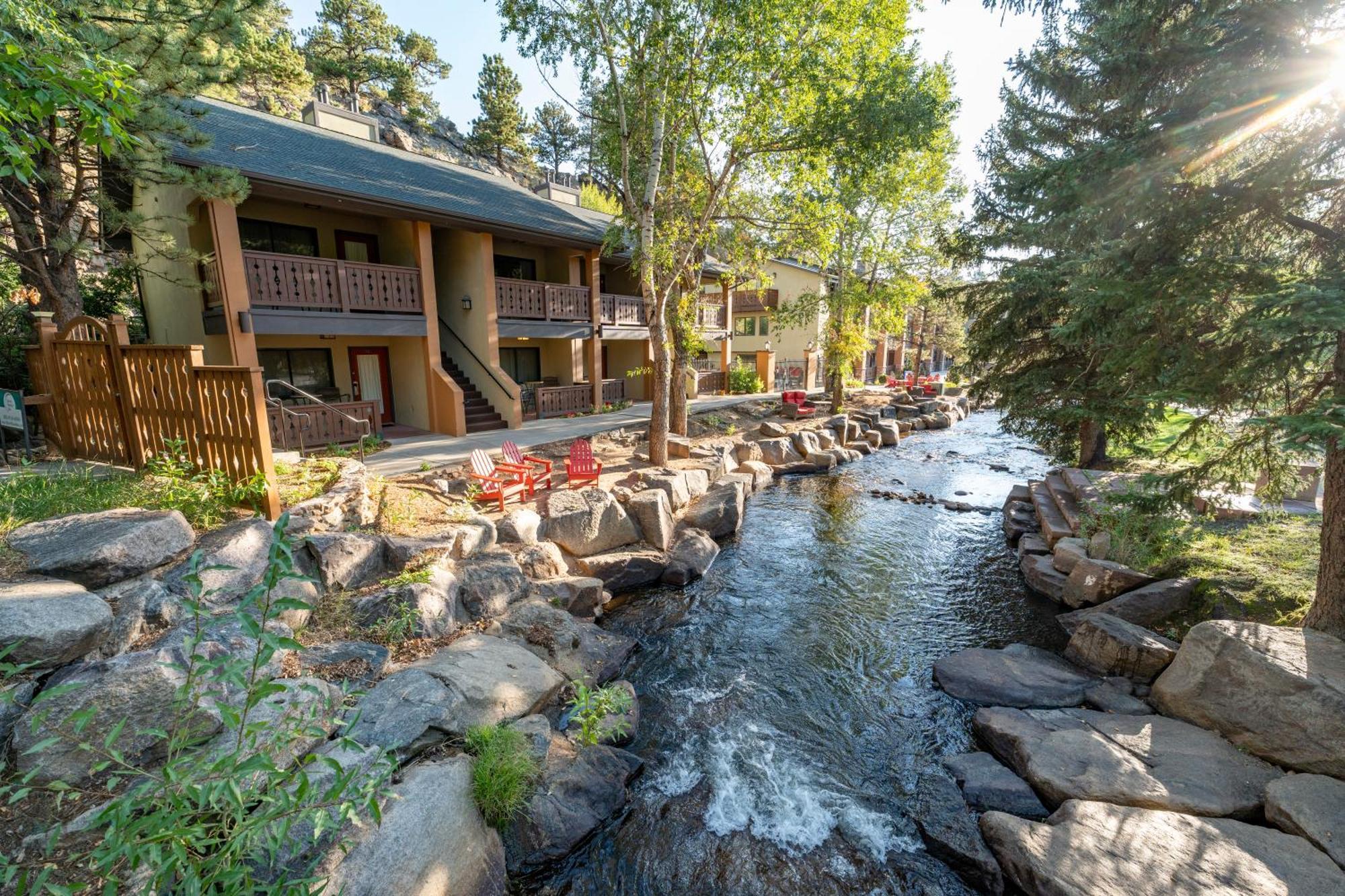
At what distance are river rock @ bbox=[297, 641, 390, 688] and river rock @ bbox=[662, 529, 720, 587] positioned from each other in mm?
4404

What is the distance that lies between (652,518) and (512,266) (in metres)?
11.6

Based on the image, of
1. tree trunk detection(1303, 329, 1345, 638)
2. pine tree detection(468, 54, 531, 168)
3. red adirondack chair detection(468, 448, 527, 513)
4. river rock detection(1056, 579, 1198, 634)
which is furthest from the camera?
pine tree detection(468, 54, 531, 168)

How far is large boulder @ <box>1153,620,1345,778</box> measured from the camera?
4.07 meters

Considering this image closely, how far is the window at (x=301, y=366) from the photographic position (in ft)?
42.3

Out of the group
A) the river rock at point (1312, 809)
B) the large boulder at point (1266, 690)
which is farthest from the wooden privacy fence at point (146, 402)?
the large boulder at point (1266, 690)

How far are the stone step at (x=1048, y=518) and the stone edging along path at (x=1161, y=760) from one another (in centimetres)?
257

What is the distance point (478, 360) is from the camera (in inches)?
567

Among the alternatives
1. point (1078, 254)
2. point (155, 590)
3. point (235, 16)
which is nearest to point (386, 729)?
point (155, 590)

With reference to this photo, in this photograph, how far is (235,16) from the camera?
6371 mm

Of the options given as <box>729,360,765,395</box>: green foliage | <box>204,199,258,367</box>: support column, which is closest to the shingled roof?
<box>204,199,258,367</box>: support column

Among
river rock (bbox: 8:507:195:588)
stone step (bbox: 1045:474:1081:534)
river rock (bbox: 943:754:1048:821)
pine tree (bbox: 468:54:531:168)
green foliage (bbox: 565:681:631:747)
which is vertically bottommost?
river rock (bbox: 943:754:1048:821)

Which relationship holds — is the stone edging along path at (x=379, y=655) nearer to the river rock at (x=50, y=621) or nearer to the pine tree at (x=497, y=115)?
the river rock at (x=50, y=621)

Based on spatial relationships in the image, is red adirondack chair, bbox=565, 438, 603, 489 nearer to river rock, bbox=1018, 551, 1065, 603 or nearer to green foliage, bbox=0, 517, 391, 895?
green foliage, bbox=0, 517, 391, 895

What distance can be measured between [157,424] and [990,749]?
30.2ft
